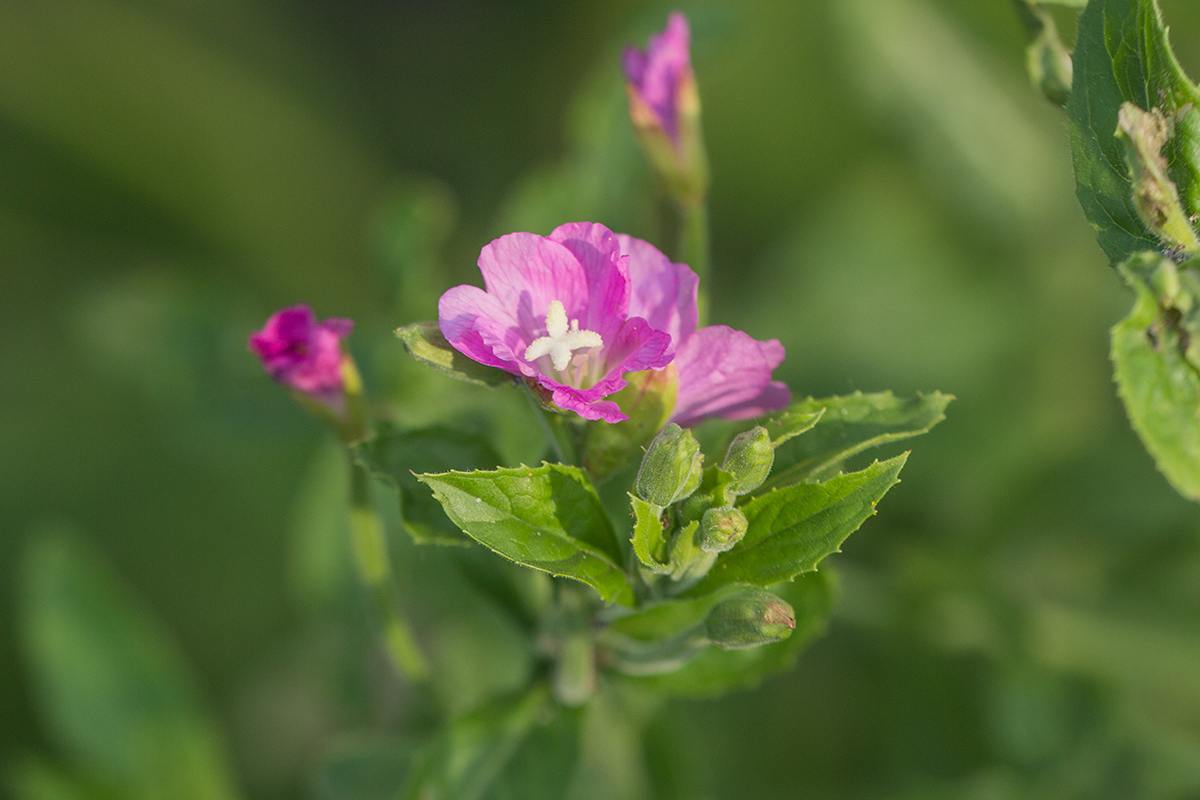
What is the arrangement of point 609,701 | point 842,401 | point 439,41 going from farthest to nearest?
point 439,41, point 609,701, point 842,401

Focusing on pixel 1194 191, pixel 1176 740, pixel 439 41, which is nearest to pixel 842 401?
pixel 1194 191

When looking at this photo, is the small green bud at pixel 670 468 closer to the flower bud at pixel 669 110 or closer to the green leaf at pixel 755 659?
the green leaf at pixel 755 659

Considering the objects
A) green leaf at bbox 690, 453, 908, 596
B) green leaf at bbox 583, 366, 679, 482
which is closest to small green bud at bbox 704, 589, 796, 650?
green leaf at bbox 690, 453, 908, 596

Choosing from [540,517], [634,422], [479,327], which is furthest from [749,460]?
[479,327]

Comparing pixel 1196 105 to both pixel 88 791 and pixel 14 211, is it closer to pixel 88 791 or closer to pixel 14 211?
pixel 88 791

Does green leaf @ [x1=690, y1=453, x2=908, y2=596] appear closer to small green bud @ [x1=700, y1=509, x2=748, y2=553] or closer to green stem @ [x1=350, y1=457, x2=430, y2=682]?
small green bud @ [x1=700, y1=509, x2=748, y2=553]

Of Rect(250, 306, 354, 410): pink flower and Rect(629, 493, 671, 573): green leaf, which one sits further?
Rect(250, 306, 354, 410): pink flower

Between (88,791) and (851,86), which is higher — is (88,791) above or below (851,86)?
below
